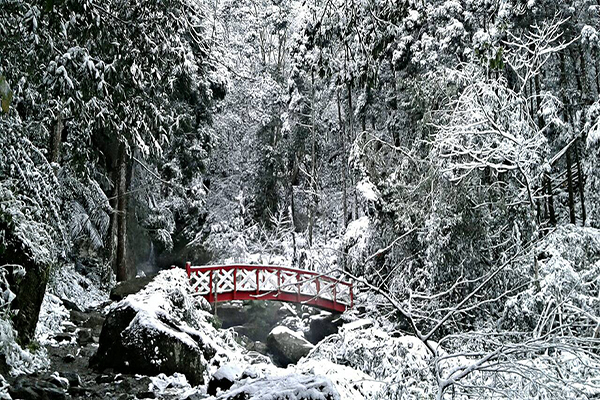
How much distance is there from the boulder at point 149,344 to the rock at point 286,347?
545 cm

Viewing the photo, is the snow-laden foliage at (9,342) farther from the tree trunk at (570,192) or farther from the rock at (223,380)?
the tree trunk at (570,192)

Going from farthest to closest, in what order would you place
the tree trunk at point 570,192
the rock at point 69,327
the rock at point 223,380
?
the tree trunk at point 570,192, the rock at point 69,327, the rock at point 223,380

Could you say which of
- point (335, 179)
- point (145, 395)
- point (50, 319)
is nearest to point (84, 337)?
point (50, 319)

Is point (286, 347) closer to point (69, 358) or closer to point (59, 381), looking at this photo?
point (69, 358)

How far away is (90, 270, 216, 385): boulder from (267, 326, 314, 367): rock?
214 inches

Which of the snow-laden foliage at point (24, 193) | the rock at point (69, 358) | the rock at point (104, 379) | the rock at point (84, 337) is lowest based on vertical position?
the rock at point (104, 379)

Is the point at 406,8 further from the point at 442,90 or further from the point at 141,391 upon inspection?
the point at 442,90

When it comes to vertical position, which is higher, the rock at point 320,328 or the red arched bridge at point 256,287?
the red arched bridge at point 256,287

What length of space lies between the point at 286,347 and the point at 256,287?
1919 mm

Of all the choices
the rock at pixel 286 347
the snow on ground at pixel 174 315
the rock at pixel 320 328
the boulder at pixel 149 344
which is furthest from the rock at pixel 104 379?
the rock at pixel 320 328

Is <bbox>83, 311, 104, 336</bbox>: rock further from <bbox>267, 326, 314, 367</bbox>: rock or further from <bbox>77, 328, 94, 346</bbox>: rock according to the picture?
<bbox>267, 326, 314, 367</bbox>: rock

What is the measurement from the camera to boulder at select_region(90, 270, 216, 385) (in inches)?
236

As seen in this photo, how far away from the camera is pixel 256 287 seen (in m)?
13.5

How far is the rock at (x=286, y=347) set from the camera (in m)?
12.0
